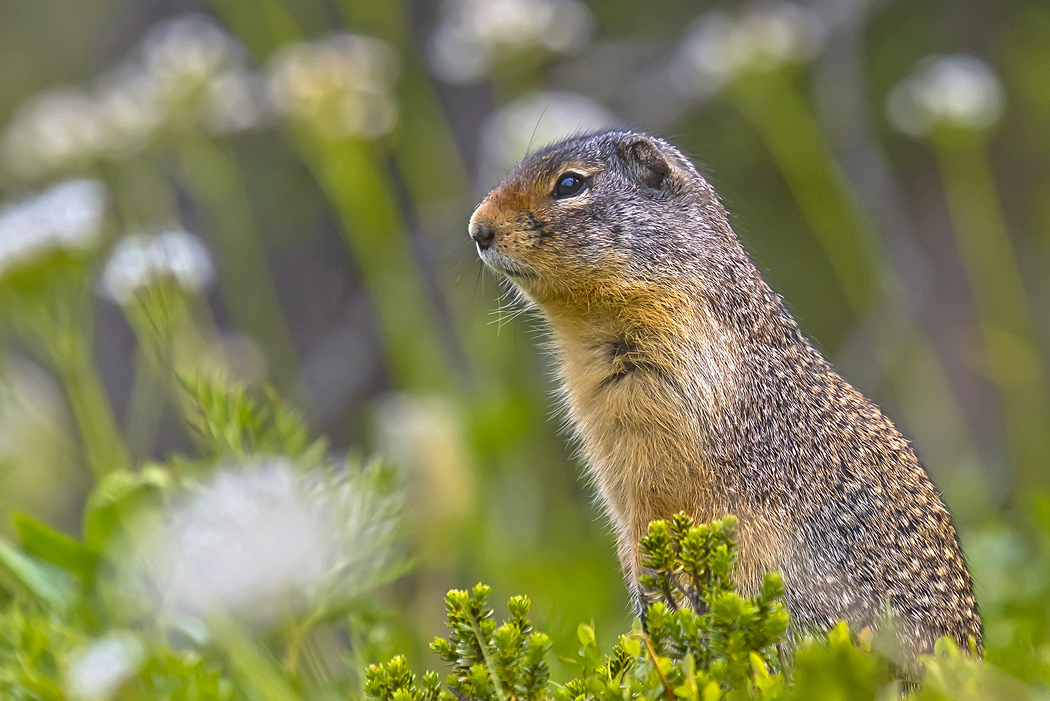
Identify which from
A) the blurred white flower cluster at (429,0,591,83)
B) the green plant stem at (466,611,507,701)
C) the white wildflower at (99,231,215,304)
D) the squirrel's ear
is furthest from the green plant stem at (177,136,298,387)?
the green plant stem at (466,611,507,701)

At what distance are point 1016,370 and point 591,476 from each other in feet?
8.29

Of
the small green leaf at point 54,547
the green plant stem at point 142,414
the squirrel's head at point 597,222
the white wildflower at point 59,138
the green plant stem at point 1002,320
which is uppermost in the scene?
the white wildflower at point 59,138

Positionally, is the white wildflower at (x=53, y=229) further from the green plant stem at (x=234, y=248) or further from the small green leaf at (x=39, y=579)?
the green plant stem at (x=234, y=248)

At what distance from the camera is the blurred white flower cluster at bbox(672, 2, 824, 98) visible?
15.3ft

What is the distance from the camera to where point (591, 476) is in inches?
108

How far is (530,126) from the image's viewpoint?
4492 millimetres

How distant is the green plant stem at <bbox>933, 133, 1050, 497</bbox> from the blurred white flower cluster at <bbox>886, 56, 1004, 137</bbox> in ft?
0.27

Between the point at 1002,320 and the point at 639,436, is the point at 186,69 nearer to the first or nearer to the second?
the point at 639,436

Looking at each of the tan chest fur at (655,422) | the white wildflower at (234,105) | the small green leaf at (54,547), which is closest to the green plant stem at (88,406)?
the small green leaf at (54,547)

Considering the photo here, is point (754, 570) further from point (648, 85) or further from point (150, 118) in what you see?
point (648, 85)

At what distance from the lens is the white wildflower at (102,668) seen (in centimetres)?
180

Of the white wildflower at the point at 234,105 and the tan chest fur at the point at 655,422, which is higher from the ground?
the white wildflower at the point at 234,105

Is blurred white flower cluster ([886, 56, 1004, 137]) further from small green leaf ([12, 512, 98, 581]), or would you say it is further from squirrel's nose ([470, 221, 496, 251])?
small green leaf ([12, 512, 98, 581])

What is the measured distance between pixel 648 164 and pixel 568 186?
25cm
